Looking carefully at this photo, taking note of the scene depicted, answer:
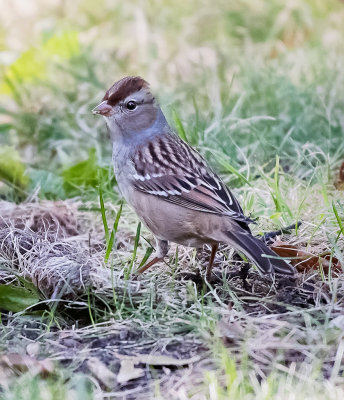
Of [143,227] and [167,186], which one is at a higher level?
[167,186]

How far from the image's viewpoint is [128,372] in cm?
330

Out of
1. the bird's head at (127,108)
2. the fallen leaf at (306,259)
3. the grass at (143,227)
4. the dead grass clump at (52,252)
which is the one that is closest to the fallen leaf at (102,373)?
the grass at (143,227)

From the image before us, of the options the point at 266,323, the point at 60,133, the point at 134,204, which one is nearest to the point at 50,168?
the point at 60,133

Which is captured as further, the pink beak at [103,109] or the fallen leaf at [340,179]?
the fallen leaf at [340,179]

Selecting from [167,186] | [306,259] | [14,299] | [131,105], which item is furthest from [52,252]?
[306,259]

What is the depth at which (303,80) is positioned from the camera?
6.80 metres

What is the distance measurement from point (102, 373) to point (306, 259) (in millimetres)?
1270

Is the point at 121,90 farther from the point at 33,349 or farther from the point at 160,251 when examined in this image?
the point at 33,349

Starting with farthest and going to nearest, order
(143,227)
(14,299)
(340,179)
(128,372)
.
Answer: (340,179) → (143,227) → (14,299) → (128,372)

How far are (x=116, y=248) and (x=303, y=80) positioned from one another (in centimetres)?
279

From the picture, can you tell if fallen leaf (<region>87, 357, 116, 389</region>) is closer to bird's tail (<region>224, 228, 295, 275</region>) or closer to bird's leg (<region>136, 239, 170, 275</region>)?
bird's tail (<region>224, 228, 295, 275</region>)

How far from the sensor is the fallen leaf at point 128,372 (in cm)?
327

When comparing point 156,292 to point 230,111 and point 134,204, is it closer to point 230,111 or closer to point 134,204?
point 134,204

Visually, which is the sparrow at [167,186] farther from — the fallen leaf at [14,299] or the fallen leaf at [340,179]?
the fallen leaf at [340,179]
